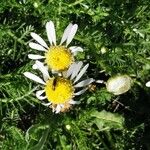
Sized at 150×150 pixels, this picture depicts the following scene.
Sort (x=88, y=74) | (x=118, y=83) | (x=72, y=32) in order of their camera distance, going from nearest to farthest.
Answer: (x=118, y=83) < (x=72, y=32) < (x=88, y=74)

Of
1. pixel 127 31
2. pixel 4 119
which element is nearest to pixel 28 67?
pixel 4 119

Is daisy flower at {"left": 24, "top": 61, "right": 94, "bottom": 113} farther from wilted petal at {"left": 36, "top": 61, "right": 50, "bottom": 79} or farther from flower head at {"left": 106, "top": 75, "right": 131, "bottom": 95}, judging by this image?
flower head at {"left": 106, "top": 75, "right": 131, "bottom": 95}

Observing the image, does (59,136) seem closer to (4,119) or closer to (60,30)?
(4,119)

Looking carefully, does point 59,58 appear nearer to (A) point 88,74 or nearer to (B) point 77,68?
(B) point 77,68

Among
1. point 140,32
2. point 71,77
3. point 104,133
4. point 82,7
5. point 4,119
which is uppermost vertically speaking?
point 82,7

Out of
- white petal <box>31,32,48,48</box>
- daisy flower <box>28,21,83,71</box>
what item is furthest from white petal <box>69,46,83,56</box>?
white petal <box>31,32,48,48</box>

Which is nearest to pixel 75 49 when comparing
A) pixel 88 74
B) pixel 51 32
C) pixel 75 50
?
pixel 75 50
